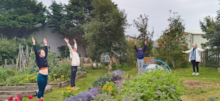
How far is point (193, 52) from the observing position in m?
8.27

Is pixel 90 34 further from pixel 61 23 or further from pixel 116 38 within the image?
pixel 61 23

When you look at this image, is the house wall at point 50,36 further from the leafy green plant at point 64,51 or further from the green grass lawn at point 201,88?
the green grass lawn at point 201,88

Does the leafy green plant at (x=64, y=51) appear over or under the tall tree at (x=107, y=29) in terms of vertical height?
under

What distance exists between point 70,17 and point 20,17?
627 cm

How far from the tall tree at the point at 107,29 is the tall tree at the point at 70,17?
9.35m

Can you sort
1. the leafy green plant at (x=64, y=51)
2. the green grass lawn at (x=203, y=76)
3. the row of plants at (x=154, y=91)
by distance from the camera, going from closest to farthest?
the row of plants at (x=154, y=91)
the green grass lawn at (x=203, y=76)
the leafy green plant at (x=64, y=51)

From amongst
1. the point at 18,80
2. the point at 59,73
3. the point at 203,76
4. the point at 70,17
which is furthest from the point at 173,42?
the point at 70,17

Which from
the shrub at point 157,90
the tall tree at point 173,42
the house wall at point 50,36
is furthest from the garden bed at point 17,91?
the house wall at point 50,36

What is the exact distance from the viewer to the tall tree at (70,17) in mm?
21375

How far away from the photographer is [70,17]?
2200 centimetres

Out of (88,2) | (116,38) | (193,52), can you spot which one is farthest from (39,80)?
(88,2)

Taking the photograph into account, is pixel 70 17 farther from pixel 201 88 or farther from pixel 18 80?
pixel 201 88

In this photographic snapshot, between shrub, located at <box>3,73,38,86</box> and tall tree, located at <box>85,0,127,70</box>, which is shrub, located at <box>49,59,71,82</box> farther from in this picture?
tall tree, located at <box>85,0,127,70</box>

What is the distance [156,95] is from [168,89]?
13.3 inches
